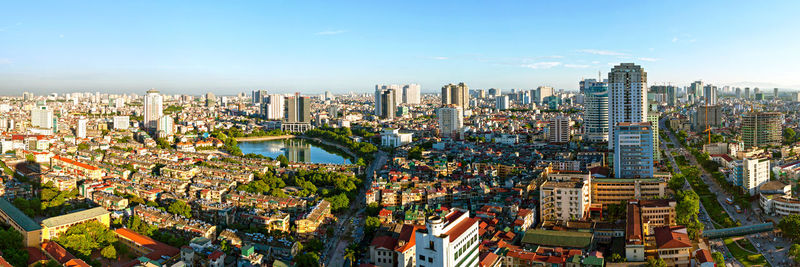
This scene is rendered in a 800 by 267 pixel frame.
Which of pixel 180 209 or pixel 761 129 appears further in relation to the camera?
pixel 761 129

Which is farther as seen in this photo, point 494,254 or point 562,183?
point 562,183

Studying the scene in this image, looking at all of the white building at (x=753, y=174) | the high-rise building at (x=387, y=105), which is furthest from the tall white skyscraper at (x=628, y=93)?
the high-rise building at (x=387, y=105)

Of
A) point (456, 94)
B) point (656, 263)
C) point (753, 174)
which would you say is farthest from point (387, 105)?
point (656, 263)

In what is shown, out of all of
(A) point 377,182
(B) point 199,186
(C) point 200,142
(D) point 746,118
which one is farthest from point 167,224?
(D) point 746,118

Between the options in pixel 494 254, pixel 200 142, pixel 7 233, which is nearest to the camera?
pixel 494 254

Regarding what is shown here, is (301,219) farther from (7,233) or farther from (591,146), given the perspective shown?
(591,146)

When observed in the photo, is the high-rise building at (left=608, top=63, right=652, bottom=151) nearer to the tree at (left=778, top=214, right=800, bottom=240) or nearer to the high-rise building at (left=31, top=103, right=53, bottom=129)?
the tree at (left=778, top=214, right=800, bottom=240)

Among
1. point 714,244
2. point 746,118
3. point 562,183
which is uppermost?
point 746,118

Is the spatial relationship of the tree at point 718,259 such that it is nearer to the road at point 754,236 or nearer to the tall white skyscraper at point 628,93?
the road at point 754,236

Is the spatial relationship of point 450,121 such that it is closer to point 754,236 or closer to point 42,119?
point 754,236
